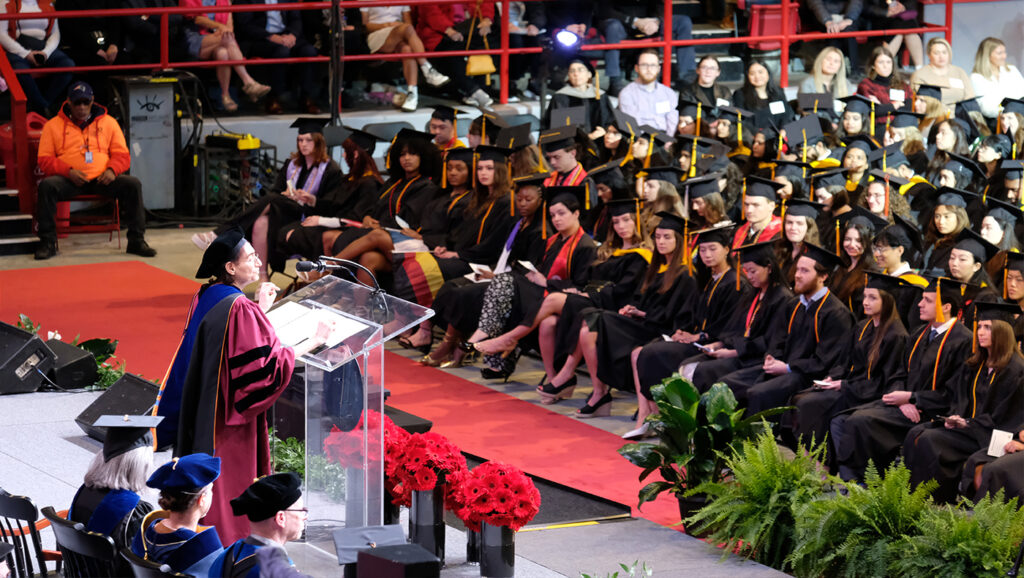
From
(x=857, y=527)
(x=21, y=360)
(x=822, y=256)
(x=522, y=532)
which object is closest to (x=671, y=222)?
(x=822, y=256)

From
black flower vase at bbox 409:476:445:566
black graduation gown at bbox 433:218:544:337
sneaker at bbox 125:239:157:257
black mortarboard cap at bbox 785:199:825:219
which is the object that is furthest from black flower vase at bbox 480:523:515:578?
sneaker at bbox 125:239:157:257

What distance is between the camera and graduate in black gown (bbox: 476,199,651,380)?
9.77 m

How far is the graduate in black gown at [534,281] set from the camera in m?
10.2

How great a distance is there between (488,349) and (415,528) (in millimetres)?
3913

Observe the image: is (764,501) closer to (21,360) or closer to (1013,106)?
(21,360)

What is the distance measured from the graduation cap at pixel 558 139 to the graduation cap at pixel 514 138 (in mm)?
156

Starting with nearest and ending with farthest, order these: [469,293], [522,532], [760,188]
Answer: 1. [522,532]
2. [760,188]
3. [469,293]

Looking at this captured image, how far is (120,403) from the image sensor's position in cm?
817

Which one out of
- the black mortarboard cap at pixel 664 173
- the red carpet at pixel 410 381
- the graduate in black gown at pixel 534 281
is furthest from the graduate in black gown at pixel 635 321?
the black mortarboard cap at pixel 664 173

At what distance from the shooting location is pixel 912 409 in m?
7.77

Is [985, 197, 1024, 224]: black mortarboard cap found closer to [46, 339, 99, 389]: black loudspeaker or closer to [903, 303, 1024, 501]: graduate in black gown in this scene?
[903, 303, 1024, 501]: graduate in black gown

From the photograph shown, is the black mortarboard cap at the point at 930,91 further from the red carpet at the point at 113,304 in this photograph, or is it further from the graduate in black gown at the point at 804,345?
the red carpet at the point at 113,304

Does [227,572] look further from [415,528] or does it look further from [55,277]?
[55,277]

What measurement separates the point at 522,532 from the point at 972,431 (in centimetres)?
241
